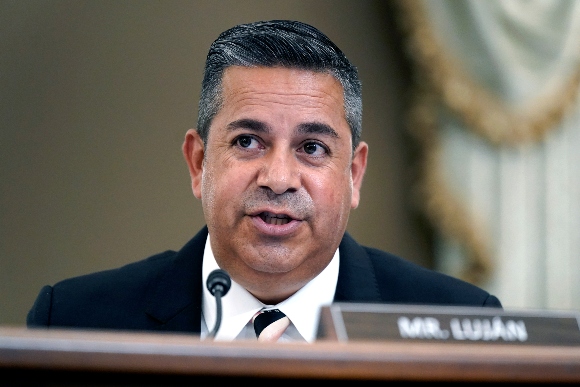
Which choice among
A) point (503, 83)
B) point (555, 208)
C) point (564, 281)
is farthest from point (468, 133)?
point (564, 281)

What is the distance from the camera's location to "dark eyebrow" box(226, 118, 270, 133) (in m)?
1.98

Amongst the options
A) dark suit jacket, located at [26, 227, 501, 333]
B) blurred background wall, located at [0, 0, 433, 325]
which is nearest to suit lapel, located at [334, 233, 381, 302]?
dark suit jacket, located at [26, 227, 501, 333]

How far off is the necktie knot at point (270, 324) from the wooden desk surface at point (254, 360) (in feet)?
2.85

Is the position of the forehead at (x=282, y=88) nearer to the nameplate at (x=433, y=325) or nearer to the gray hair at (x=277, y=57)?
the gray hair at (x=277, y=57)

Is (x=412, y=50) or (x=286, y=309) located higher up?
(x=412, y=50)

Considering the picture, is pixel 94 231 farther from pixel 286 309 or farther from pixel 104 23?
pixel 286 309

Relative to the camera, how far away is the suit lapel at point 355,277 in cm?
212

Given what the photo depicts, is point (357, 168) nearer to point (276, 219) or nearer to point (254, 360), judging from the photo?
point (276, 219)

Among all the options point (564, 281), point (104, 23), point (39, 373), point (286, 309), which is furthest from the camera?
point (104, 23)

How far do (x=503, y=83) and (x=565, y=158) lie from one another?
393mm

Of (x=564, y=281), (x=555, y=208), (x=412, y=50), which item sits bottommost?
(x=564, y=281)

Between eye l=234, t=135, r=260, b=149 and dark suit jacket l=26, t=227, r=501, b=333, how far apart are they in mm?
397

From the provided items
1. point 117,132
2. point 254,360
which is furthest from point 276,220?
point 117,132

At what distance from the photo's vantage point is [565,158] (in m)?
3.18
